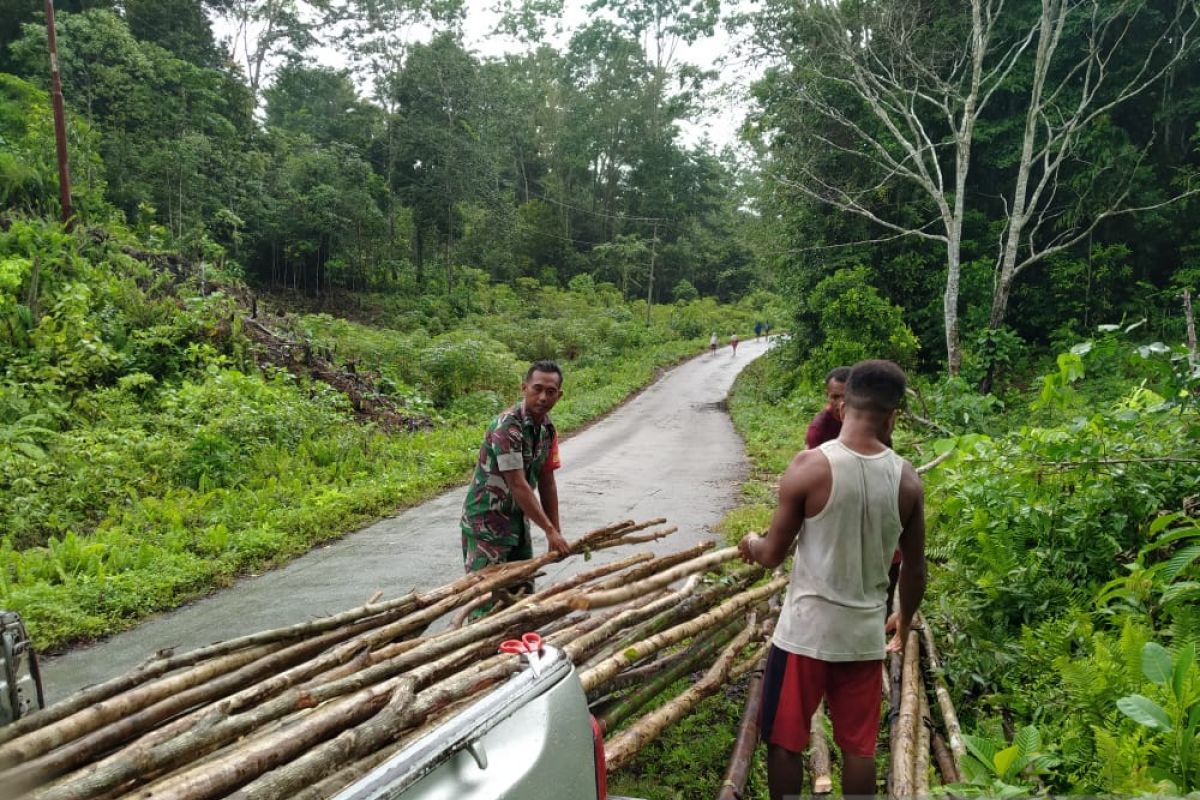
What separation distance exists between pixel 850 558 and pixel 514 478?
6.27 ft

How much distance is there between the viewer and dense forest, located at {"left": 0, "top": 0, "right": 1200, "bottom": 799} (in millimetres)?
4305

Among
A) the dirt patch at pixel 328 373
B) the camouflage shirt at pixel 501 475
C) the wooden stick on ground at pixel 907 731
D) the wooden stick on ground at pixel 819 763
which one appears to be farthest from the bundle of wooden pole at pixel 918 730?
the dirt patch at pixel 328 373

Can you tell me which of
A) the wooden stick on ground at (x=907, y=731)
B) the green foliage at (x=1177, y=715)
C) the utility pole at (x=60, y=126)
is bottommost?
the wooden stick on ground at (x=907, y=731)

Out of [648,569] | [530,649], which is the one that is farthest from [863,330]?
[530,649]

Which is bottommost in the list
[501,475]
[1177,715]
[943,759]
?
[943,759]

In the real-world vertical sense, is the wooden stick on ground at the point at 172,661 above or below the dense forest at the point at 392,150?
below

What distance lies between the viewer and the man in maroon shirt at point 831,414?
436cm

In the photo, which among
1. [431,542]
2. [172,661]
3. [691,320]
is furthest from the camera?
[691,320]

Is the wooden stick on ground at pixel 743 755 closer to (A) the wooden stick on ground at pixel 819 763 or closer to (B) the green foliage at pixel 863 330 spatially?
(A) the wooden stick on ground at pixel 819 763

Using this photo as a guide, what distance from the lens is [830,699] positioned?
8.73 ft

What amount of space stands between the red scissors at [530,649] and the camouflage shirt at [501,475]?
1.66 metres

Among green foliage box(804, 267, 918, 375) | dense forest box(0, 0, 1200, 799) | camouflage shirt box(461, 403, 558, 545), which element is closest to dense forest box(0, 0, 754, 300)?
dense forest box(0, 0, 1200, 799)

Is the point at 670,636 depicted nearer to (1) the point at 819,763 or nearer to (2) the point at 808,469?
(1) the point at 819,763

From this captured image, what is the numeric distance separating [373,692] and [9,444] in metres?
9.12
